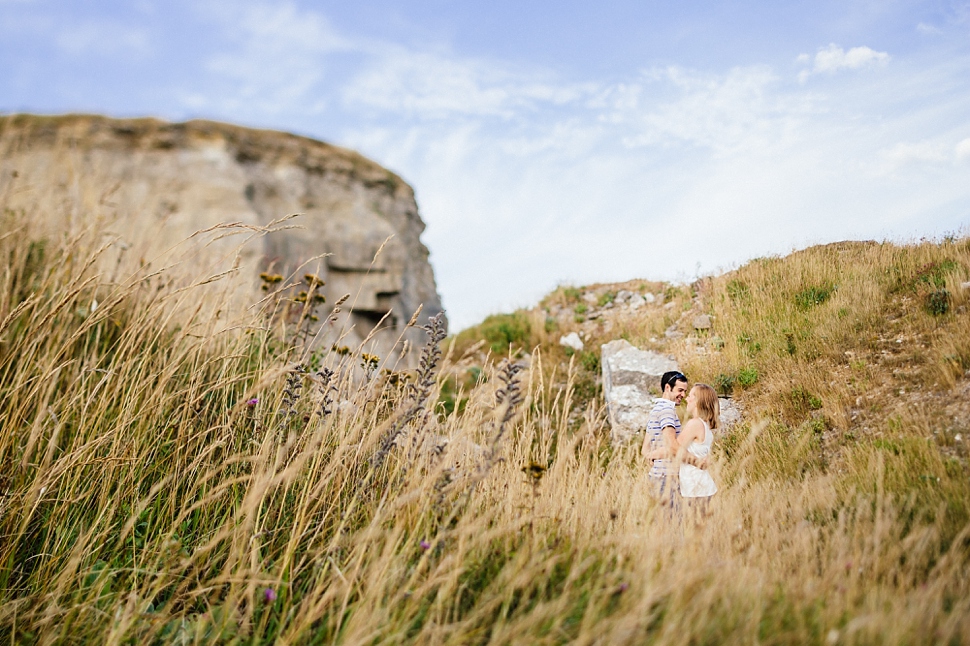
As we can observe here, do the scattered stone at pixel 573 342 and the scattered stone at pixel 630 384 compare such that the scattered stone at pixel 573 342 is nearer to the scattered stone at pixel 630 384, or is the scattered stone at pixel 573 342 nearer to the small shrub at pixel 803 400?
the scattered stone at pixel 630 384

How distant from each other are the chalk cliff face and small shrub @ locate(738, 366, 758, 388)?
28.0 ft

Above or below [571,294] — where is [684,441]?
below

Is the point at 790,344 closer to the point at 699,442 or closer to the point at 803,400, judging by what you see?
the point at 803,400

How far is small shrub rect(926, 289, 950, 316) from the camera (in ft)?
13.4

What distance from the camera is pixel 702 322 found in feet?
21.4

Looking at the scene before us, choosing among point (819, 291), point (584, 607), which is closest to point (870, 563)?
point (584, 607)

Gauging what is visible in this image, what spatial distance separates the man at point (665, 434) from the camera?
12.3ft

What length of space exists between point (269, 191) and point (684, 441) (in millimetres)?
14269

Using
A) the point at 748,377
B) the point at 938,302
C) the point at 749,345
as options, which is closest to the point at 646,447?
the point at 748,377

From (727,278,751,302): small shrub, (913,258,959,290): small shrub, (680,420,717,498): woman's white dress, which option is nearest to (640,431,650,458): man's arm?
(680,420,717,498): woman's white dress

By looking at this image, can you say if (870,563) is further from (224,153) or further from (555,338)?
(224,153)

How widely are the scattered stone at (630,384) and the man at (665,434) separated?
3.77ft

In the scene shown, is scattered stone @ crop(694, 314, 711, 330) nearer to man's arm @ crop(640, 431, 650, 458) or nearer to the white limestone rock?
the white limestone rock

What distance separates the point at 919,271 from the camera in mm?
4742
